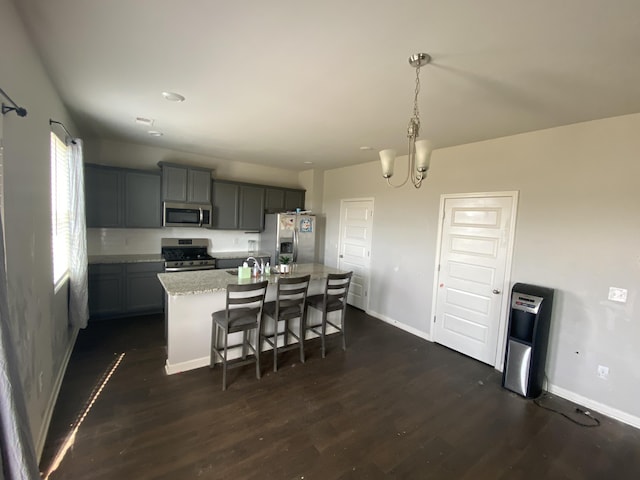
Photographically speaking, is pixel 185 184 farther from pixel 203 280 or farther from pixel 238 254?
pixel 203 280

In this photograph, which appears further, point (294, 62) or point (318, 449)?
point (318, 449)

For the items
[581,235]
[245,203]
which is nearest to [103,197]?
[245,203]

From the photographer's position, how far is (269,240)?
17.8 ft

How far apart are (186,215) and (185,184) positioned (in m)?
0.49

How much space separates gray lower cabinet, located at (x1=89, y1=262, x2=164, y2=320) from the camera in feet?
13.0

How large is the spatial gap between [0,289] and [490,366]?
4116mm

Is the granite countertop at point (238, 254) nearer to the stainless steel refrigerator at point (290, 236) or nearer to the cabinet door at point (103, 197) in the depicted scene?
the stainless steel refrigerator at point (290, 236)

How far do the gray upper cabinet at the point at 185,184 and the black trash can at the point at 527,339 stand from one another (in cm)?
451

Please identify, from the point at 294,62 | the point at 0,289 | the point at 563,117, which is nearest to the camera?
the point at 0,289

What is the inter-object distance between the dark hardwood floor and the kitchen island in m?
0.15

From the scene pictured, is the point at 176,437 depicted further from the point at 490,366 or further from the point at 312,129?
the point at 490,366

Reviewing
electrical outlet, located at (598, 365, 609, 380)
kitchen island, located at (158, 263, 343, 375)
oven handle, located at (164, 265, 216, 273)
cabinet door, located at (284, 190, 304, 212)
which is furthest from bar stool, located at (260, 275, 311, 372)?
electrical outlet, located at (598, 365, 609, 380)

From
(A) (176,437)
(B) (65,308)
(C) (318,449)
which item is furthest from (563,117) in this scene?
(B) (65,308)

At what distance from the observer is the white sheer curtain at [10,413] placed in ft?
3.56
